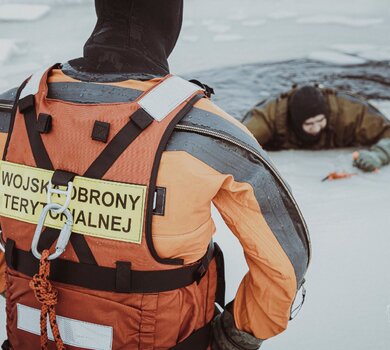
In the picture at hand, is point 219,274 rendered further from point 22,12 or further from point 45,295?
point 22,12

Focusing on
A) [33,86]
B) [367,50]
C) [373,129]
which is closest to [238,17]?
[367,50]

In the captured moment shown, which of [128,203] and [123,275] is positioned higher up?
[128,203]

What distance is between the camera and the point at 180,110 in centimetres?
107

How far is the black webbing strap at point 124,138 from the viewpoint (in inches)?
40.8

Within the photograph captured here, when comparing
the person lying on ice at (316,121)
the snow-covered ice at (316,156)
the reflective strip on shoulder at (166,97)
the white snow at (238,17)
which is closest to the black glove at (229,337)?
the snow-covered ice at (316,156)

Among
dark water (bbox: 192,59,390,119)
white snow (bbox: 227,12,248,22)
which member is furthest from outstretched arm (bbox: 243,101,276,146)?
white snow (bbox: 227,12,248,22)

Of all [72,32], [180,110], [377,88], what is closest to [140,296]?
[180,110]

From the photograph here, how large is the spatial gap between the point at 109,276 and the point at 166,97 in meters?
0.40

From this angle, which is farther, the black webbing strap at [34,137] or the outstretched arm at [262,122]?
the outstretched arm at [262,122]

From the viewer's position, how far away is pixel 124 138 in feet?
3.42

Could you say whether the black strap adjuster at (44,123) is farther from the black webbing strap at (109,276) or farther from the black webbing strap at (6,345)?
the black webbing strap at (6,345)

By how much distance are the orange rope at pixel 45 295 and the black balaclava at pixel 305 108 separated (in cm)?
291

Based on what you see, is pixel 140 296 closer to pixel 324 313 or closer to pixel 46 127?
pixel 46 127

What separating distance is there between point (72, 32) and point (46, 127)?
5.31m
